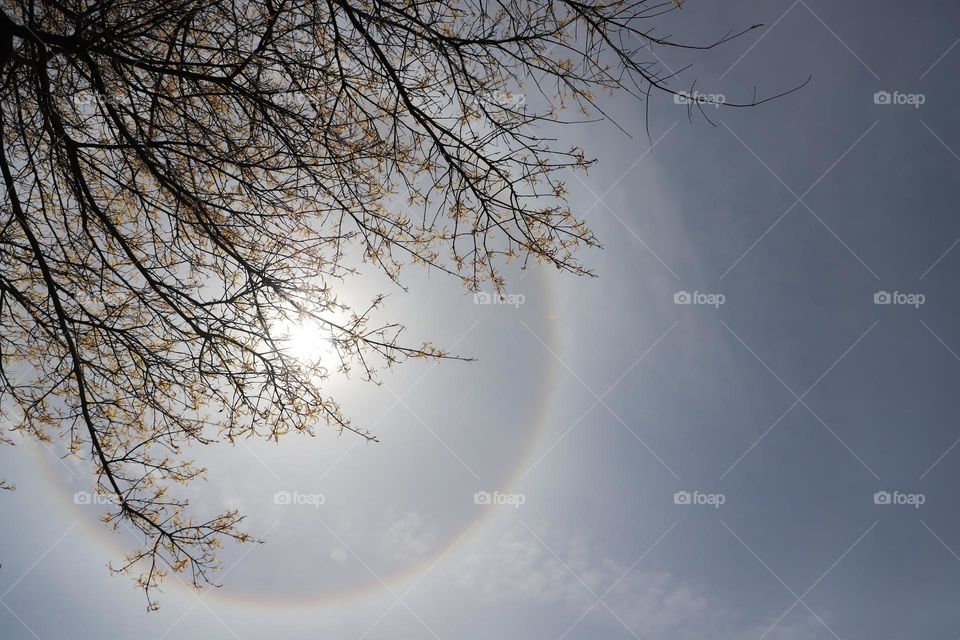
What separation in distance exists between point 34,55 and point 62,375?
233 cm

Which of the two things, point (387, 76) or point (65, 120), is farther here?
point (65, 120)

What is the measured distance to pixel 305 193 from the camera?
12.7 ft

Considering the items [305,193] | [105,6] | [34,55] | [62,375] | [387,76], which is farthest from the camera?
[62,375]

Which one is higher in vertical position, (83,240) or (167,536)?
(83,240)

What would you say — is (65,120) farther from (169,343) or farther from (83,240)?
(169,343)

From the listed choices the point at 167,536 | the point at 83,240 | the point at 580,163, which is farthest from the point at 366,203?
the point at 167,536

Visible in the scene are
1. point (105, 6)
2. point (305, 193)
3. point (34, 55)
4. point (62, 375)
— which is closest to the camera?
point (105, 6)

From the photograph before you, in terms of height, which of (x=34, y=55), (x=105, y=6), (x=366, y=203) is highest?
(x=366, y=203)

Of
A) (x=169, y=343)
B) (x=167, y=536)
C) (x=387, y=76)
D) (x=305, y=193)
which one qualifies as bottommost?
(x=167, y=536)

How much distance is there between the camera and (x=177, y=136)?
11.7 feet

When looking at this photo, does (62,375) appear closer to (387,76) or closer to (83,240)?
(83,240)

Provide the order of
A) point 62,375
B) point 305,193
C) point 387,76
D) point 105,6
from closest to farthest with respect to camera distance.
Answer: point 105,6 → point 387,76 → point 305,193 → point 62,375

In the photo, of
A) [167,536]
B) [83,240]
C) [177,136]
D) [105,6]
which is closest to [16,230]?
[83,240]

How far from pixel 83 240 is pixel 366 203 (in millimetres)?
2088
